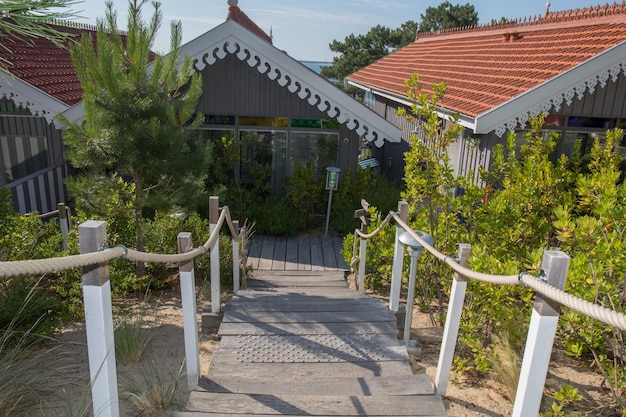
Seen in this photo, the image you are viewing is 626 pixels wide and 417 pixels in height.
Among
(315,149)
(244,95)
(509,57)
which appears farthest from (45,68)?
(509,57)

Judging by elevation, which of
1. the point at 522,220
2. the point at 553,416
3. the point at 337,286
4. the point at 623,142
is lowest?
the point at 337,286

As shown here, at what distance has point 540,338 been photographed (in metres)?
2.23

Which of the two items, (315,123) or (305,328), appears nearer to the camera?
(305,328)

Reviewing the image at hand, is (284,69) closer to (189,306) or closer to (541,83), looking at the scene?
(541,83)

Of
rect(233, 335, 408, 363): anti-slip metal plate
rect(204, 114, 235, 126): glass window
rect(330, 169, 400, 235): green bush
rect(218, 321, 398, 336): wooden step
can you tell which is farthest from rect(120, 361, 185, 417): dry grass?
rect(204, 114, 235, 126): glass window

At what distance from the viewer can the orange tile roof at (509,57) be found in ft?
28.3

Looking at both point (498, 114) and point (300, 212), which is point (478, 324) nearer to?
point (498, 114)

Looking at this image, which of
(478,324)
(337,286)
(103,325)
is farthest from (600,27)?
(103,325)

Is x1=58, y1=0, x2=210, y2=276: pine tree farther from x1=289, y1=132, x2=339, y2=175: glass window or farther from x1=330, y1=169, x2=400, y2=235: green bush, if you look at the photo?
x1=289, y1=132, x2=339, y2=175: glass window

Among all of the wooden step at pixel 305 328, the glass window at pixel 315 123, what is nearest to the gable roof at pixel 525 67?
the glass window at pixel 315 123

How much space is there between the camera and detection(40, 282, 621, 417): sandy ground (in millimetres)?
3812

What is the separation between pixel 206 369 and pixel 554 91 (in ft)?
23.3

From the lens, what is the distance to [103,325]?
2.36m

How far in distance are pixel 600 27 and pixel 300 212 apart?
24.5 feet
